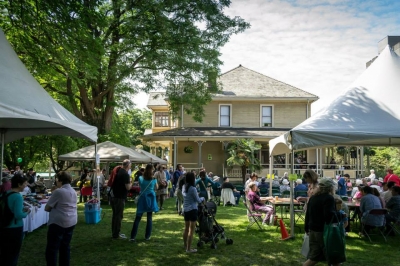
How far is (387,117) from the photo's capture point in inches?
345

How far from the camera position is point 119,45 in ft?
59.0

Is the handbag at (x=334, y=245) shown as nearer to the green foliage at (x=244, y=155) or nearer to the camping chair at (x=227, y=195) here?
the camping chair at (x=227, y=195)

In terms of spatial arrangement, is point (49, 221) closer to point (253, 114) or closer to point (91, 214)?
point (91, 214)

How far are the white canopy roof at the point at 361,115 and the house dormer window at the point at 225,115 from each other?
60.9 feet

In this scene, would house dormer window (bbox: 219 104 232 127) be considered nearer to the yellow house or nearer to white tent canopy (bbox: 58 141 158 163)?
the yellow house

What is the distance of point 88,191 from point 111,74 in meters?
5.97

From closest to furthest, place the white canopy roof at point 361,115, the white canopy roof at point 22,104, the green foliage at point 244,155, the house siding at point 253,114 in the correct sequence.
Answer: the white canopy roof at point 22,104 < the white canopy roof at point 361,115 < the green foliage at point 244,155 < the house siding at point 253,114

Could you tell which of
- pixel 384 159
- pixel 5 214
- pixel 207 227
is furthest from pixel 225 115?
pixel 5 214

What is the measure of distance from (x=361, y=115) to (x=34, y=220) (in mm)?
8848

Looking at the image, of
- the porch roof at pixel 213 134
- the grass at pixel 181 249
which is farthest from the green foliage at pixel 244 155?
the grass at pixel 181 249

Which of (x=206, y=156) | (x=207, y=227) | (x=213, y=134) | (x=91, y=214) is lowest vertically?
(x=91, y=214)

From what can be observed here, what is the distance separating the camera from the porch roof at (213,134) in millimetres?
25406

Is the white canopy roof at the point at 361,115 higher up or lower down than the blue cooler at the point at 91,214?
higher up

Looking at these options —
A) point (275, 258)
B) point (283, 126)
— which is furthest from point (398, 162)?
point (275, 258)
